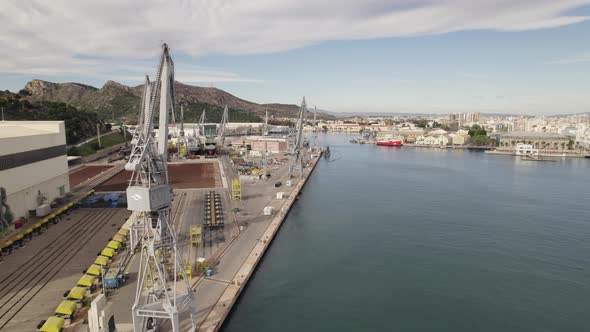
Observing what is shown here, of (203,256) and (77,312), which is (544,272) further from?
(77,312)

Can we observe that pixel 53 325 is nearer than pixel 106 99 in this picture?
Yes

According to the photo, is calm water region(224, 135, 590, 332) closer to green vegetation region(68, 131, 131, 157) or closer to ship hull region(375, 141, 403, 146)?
green vegetation region(68, 131, 131, 157)

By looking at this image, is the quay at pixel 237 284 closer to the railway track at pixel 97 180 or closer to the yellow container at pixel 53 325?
the yellow container at pixel 53 325

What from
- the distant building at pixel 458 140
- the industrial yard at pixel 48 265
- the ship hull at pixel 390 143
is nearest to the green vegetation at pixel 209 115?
the ship hull at pixel 390 143

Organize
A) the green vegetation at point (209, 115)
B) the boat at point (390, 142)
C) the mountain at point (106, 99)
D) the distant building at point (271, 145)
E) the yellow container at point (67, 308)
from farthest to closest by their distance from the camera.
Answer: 1. the green vegetation at point (209, 115)
2. the mountain at point (106, 99)
3. the boat at point (390, 142)
4. the distant building at point (271, 145)
5. the yellow container at point (67, 308)

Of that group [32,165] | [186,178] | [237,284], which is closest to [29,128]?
[32,165]

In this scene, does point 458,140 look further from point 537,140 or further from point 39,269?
point 39,269

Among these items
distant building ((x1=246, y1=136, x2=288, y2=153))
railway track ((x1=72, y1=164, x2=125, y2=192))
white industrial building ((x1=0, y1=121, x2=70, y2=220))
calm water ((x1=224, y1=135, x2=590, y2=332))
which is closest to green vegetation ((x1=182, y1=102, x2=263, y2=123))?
distant building ((x1=246, y1=136, x2=288, y2=153))
